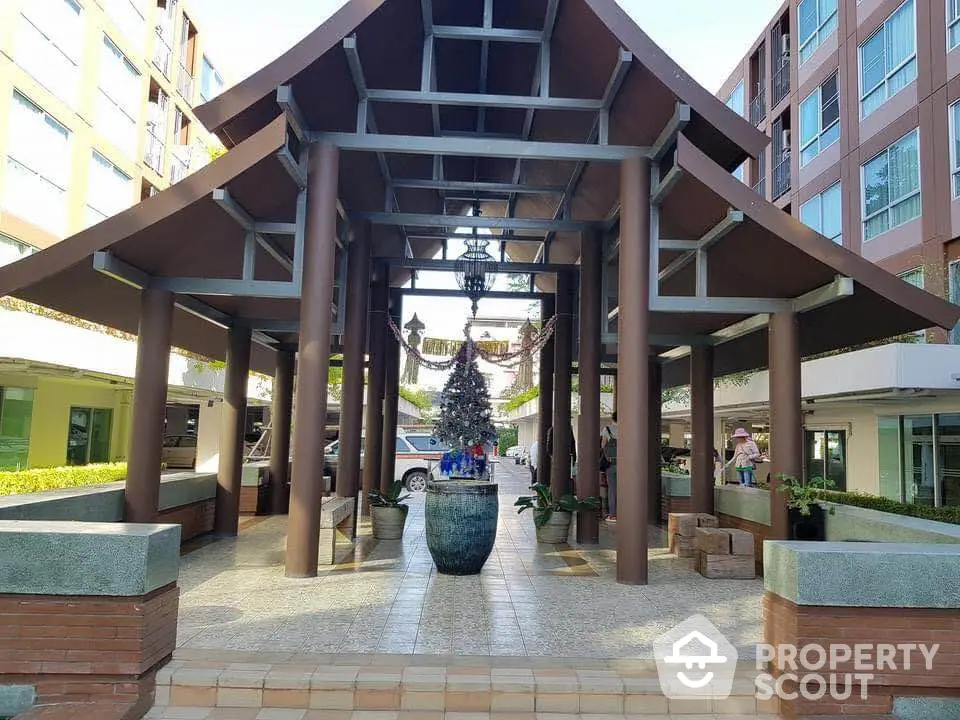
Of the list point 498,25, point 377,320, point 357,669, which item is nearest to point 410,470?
point 377,320

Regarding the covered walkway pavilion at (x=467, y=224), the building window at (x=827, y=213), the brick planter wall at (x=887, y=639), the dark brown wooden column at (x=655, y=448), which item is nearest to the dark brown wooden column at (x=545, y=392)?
the dark brown wooden column at (x=655, y=448)

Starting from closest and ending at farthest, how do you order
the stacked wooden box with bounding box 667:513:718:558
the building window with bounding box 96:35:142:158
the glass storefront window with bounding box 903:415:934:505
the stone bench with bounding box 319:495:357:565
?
the stone bench with bounding box 319:495:357:565 < the stacked wooden box with bounding box 667:513:718:558 < the glass storefront window with bounding box 903:415:934:505 < the building window with bounding box 96:35:142:158

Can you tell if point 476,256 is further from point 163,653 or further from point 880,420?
point 880,420

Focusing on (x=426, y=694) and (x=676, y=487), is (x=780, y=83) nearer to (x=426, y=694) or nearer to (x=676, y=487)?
(x=676, y=487)

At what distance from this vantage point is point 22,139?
16.8 m

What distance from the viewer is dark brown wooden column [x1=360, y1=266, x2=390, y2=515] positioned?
13.2m

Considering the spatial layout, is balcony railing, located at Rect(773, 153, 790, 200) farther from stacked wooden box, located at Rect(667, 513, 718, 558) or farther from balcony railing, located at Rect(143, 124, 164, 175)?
balcony railing, located at Rect(143, 124, 164, 175)

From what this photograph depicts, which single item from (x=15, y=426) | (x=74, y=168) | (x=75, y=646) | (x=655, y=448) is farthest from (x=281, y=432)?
(x=74, y=168)

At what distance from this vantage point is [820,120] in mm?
20484

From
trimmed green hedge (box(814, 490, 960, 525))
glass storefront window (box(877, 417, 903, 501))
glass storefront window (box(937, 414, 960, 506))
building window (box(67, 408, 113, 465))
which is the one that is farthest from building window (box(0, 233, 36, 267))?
glass storefront window (box(937, 414, 960, 506))

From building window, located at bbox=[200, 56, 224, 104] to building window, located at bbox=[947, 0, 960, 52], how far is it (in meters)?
24.1

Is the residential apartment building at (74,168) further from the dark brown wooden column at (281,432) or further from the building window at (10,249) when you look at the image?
the dark brown wooden column at (281,432)

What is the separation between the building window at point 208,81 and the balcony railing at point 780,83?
20.5 m

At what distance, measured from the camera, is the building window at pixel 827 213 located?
754 inches
